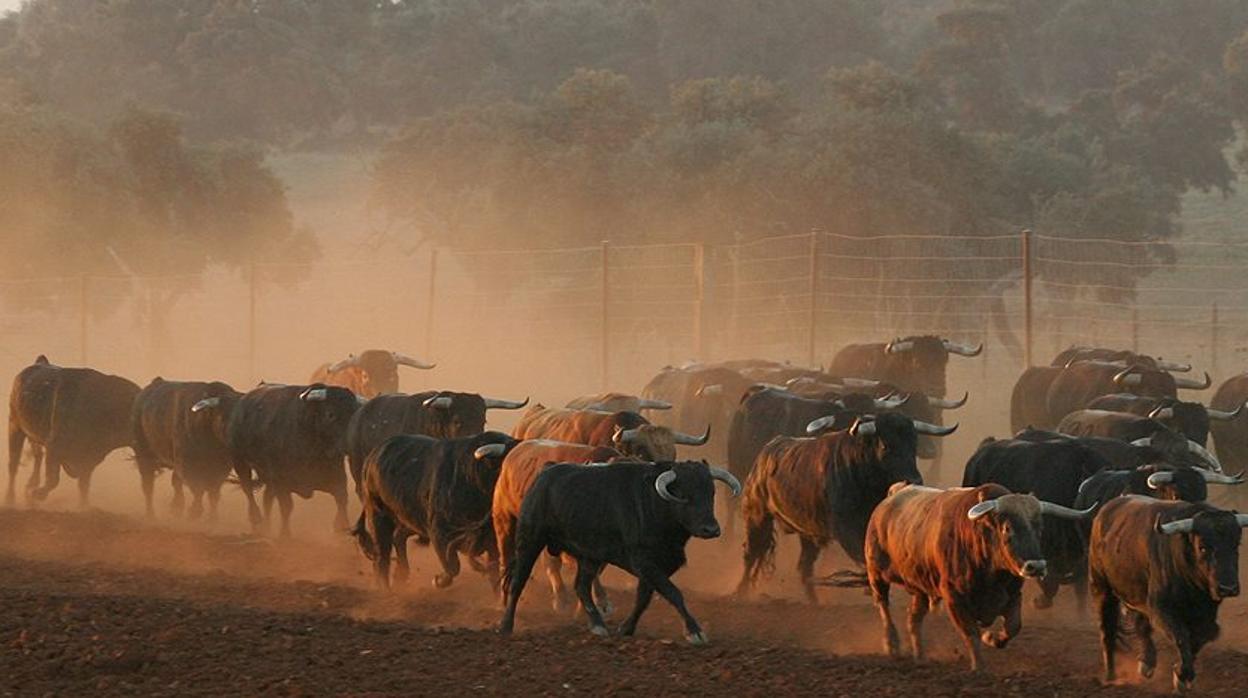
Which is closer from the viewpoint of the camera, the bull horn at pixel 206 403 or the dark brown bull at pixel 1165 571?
the dark brown bull at pixel 1165 571

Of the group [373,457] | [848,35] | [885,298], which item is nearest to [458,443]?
[373,457]

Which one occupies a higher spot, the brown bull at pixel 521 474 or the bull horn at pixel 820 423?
the bull horn at pixel 820 423

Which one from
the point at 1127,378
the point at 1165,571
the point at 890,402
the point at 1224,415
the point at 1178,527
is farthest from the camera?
the point at 1127,378

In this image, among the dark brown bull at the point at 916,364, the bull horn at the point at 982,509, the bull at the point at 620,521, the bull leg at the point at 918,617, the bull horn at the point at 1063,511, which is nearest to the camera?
the bull horn at the point at 982,509

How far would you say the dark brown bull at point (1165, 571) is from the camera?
34.1ft

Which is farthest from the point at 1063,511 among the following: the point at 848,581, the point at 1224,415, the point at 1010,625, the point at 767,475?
the point at 1224,415

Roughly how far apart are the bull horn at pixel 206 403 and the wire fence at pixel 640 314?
838 cm

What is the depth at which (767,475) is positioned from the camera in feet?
47.8

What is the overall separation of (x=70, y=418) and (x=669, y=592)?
37.4 ft

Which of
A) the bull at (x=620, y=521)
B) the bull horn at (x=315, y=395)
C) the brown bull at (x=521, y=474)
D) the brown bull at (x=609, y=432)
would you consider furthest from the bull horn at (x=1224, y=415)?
the bull horn at (x=315, y=395)

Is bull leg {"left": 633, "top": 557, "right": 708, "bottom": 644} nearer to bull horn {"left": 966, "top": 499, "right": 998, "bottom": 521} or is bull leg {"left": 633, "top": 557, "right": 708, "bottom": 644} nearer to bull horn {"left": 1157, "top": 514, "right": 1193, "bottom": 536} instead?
bull horn {"left": 966, "top": 499, "right": 998, "bottom": 521}

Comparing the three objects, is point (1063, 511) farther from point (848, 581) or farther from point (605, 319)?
point (605, 319)

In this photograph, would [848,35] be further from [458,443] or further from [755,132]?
[458,443]

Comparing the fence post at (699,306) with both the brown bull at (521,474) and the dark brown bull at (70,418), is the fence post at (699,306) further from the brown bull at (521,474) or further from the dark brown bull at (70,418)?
the brown bull at (521,474)
